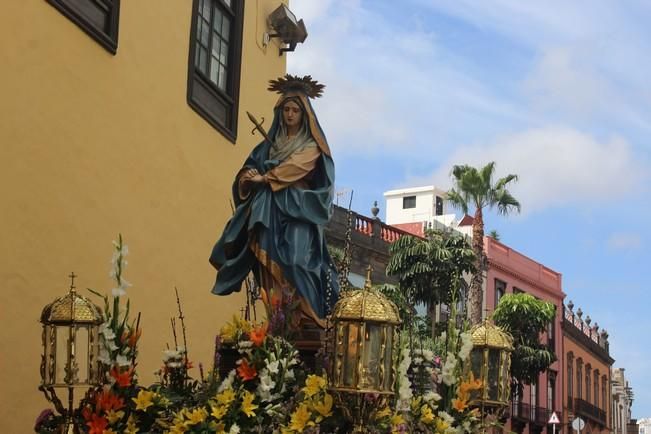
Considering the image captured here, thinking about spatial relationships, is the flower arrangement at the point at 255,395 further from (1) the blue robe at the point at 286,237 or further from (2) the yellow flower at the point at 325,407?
(1) the blue robe at the point at 286,237

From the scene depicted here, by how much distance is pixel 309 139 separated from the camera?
7.84m

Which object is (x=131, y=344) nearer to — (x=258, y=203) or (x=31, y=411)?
(x=258, y=203)

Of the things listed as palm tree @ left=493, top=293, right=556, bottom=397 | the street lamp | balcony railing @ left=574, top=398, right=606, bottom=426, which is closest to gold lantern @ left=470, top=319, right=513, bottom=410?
the street lamp

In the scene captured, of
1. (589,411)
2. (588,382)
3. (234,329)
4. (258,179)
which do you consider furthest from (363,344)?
(588,382)

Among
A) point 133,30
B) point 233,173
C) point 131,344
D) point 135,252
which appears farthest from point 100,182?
point 131,344

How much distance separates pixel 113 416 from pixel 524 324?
2473 centimetres

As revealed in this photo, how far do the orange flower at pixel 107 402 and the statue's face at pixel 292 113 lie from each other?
248 centimetres

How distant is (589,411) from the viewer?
2044 inches

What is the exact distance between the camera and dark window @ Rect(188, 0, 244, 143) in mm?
13703

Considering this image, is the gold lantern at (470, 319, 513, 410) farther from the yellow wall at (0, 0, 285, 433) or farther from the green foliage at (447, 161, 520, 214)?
the green foliage at (447, 161, 520, 214)

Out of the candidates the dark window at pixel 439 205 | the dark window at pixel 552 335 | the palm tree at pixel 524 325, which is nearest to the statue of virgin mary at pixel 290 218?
the palm tree at pixel 524 325

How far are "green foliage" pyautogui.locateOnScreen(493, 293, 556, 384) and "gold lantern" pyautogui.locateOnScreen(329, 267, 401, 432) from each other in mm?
23698

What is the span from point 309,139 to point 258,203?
0.65 m

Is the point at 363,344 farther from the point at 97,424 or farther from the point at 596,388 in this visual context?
the point at 596,388
